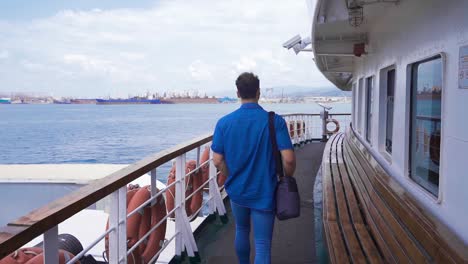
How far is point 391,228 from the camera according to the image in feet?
8.25

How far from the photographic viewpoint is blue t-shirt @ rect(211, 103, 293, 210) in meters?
2.33

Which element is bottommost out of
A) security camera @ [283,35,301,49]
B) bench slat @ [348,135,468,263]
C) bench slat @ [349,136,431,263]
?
bench slat @ [349,136,431,263]

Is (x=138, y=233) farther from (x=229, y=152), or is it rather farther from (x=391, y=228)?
(x=391, y=228)

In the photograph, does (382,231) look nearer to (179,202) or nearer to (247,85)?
(247,85)

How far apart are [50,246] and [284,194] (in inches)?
47.0

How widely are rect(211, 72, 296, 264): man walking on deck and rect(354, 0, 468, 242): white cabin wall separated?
2.52 feet

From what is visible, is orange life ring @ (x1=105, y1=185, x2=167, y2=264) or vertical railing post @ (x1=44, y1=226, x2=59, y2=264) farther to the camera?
orange life ring @ (x1=105, y1=185, x2=167, y2=264)

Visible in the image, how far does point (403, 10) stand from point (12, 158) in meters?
33.2

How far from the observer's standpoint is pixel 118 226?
7.47 feet

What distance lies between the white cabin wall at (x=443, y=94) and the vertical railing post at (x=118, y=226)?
1614 mm

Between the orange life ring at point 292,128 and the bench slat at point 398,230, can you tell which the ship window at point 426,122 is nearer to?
the bench slat at point 398,230

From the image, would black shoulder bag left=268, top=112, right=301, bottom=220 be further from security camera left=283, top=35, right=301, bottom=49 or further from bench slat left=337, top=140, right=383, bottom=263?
security camera left=283, top=35, right=301, bottom=49

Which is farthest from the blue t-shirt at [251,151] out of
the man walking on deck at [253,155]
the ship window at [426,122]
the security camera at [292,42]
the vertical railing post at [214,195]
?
the security camera at [292,42]

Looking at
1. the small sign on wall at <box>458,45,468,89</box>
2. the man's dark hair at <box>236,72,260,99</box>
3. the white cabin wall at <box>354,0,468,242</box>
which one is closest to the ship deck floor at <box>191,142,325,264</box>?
the white cabin wall at <box>354,0,468,242</box>
